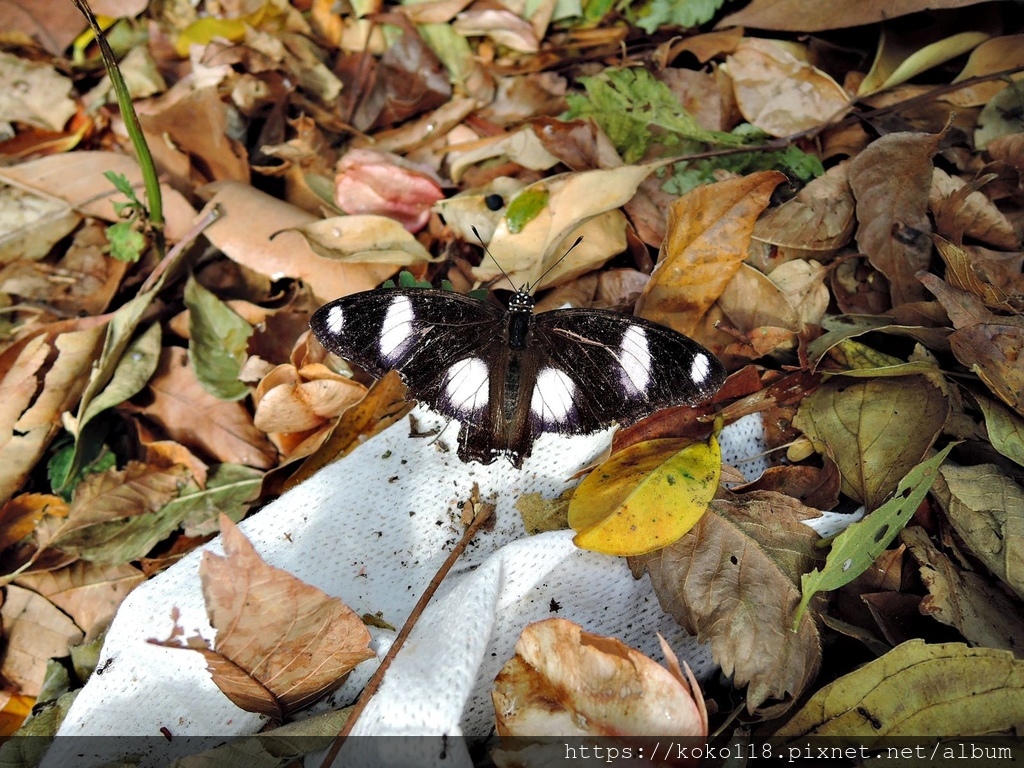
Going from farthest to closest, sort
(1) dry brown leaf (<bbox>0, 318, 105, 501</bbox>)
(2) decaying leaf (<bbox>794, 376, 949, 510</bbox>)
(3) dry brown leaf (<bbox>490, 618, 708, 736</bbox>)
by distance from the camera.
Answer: (1) dry brown leaf (<bbox>0, 318, 105, 501</bbox>) < (2) decaying leaf (<bbox>794, 376, 949, 510</bbox>) < (3) dry brown leaf (<bbox>490, 618, 708, 736</bbox>)

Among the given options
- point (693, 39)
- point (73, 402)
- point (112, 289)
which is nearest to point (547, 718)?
point (73, 402)

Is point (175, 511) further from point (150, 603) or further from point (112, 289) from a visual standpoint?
point (112, 289)

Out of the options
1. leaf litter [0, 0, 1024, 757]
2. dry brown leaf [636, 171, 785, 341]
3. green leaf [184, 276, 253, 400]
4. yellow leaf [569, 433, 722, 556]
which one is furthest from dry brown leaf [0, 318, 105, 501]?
dry brown leaf [636, 171, 785, 341]

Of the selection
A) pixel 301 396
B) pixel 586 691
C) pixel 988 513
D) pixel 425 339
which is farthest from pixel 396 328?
pixel 988 513

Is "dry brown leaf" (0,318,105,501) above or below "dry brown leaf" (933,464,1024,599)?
above

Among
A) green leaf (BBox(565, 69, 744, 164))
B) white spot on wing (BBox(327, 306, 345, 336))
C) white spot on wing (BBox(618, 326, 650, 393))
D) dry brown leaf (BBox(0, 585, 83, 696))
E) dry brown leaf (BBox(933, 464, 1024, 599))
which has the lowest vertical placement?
dry brown leaf (BBox(0, 585, 83, 696))

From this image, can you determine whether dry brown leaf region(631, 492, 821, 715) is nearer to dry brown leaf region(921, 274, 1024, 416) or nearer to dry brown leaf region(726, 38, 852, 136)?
dry brown leaf region(921, 274, 1024, 416)
